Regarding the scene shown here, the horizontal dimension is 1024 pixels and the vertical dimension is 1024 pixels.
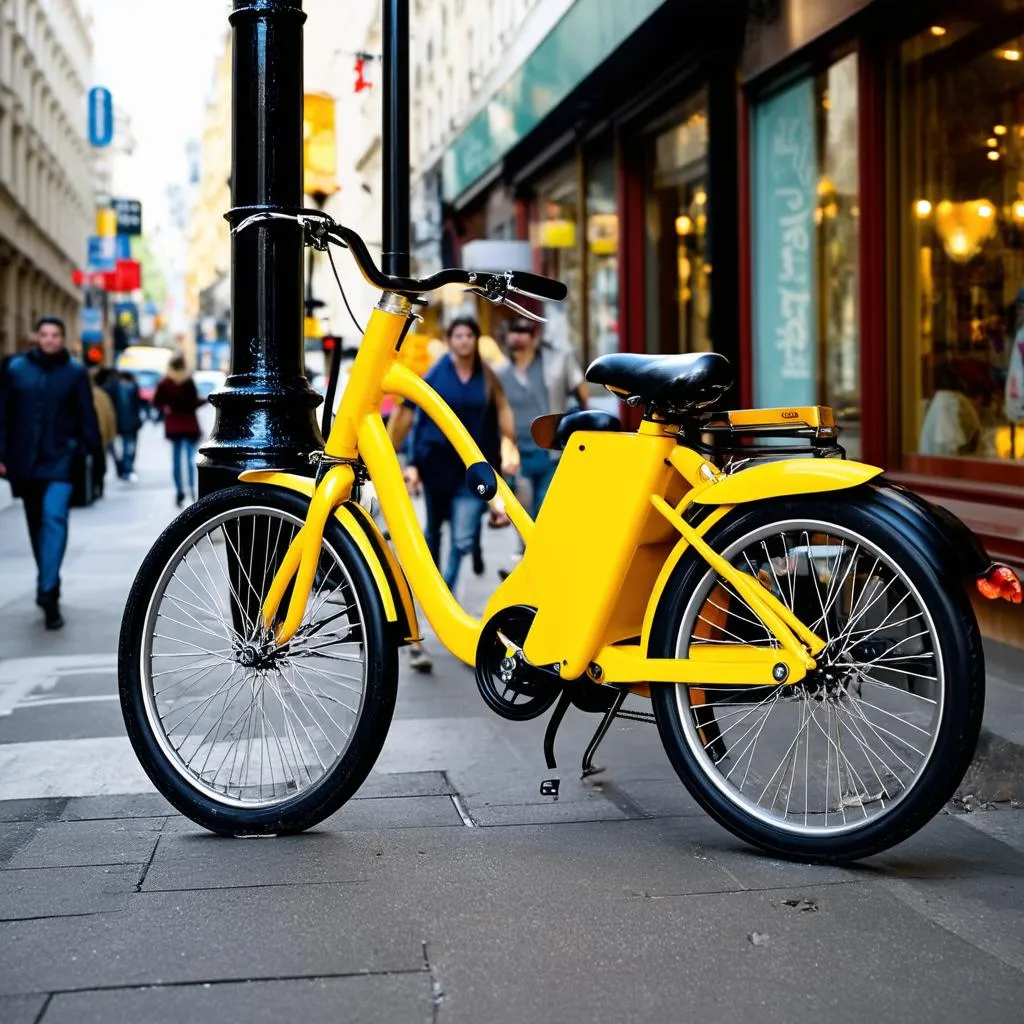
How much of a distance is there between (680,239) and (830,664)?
887 centimetres

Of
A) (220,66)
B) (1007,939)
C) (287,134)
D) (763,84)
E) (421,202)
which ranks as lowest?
(1007,939)

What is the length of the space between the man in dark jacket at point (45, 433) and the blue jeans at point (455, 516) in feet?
7.40

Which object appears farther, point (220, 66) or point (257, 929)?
point (220, 66)

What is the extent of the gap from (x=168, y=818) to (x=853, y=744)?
2.13m

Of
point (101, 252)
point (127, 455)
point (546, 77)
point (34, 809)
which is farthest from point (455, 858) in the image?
point (101, 252)

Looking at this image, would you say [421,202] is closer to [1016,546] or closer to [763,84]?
[763,84]

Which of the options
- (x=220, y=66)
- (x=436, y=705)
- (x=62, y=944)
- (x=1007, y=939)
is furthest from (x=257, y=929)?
(x=220, y=66)

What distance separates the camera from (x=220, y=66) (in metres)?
99.9

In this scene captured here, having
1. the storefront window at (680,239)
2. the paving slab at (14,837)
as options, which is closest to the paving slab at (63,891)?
the paving slab at (14,837)

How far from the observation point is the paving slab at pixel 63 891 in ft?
11.5

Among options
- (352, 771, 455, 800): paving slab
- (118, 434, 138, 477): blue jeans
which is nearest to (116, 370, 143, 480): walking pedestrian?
(118, 434, 138, 477): blue jeans

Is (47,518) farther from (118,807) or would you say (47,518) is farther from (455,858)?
(455,858)

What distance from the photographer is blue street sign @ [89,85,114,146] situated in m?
40.8

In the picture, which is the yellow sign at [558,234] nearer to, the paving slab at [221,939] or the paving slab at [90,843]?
the paving slab at [90,843]
